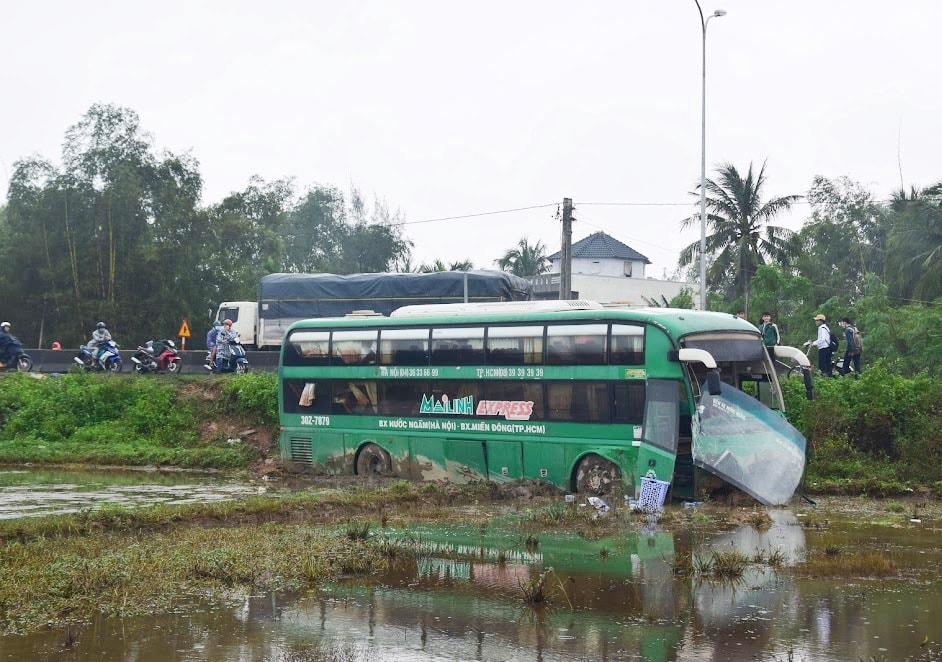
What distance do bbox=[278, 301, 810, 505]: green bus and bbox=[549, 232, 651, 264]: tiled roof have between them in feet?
168

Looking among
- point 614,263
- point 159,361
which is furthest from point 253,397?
point 614,263

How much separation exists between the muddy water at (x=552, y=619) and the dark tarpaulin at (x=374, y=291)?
22227 millimetres

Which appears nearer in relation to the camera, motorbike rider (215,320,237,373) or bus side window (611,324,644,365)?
bus side window (611,324,644,365)

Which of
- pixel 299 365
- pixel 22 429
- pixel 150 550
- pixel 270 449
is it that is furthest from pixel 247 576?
pixel 22 429

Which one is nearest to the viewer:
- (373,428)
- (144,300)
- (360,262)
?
(373,428)

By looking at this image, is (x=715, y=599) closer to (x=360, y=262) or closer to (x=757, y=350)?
(x=757, y=350)

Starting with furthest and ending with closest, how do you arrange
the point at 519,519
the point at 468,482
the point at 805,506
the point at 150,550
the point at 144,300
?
the point at 144,300 < the point at 468,482 < the point at 805,506 < the point at 519,519 < the point at 150,550

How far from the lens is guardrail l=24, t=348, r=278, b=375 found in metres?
33.2

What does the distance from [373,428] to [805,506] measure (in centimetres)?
796

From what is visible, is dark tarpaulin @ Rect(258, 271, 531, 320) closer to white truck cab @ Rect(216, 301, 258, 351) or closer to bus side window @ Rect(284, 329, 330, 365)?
white truck cab @ Rect(216, 301, 258, 351)

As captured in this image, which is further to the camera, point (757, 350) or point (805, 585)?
point (757, 350)

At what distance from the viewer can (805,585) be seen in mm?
10836

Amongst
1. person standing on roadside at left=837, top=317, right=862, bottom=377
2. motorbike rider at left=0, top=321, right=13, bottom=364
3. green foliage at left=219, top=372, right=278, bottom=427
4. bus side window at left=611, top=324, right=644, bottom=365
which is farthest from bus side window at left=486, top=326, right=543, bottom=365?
motorbike rider at left=0, top=321, right=13, bottom=364

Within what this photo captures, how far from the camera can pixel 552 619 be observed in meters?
9.36
